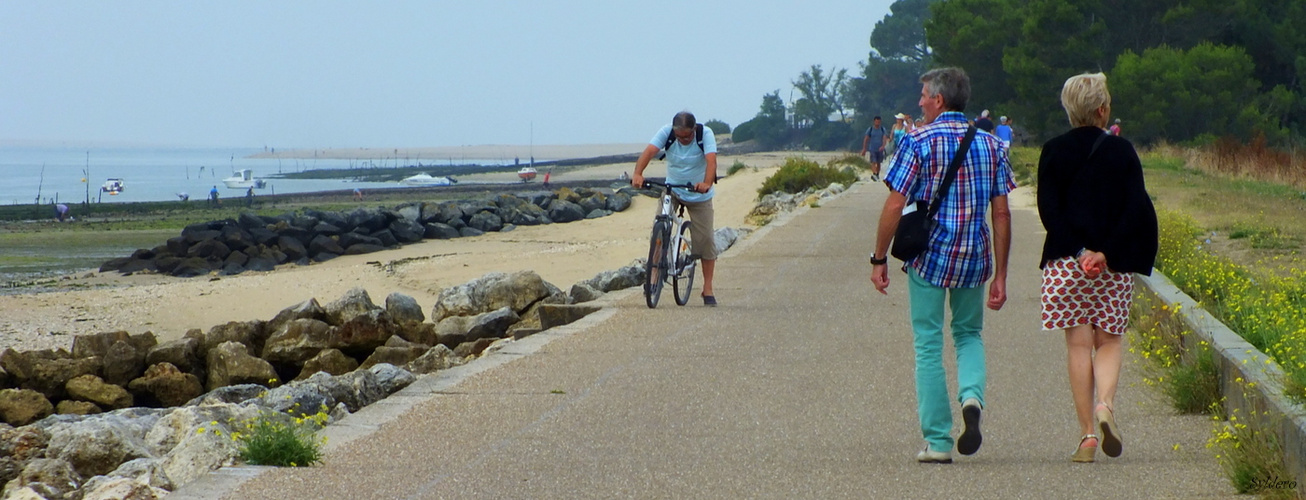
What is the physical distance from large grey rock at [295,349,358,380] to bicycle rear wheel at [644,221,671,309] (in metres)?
3.76

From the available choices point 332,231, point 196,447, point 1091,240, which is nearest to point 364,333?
point 196,447

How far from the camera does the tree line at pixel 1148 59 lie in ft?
146

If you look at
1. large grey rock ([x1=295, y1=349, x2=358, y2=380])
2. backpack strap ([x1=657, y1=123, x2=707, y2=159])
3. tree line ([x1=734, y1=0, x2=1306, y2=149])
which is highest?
tree line ([x1=734, y1=0, x2=1306, y2=149])

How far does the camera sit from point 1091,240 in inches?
212

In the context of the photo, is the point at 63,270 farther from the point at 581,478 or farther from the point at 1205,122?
the point at 1205,122

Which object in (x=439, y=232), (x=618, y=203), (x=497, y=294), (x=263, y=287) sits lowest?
(x=263, y=287)

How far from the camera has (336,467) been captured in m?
5.68

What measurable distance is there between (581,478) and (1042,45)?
4859cm

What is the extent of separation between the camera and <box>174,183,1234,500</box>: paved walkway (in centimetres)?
534

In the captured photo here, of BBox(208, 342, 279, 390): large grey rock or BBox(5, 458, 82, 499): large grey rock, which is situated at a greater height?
BBox(5, 458, 82, 499): large grey rock

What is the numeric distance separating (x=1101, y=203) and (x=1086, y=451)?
3.30 feet

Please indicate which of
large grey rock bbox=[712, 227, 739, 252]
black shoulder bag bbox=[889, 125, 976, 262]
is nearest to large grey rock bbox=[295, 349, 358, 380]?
large grey rock bbox=[712, 227, 739, 252]

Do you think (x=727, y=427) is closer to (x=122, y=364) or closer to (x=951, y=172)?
(x=951, y=172)

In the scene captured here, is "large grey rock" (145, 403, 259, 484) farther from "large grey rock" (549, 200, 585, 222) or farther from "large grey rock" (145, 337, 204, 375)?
"large grey rock" (549, 200, 585, 222)
